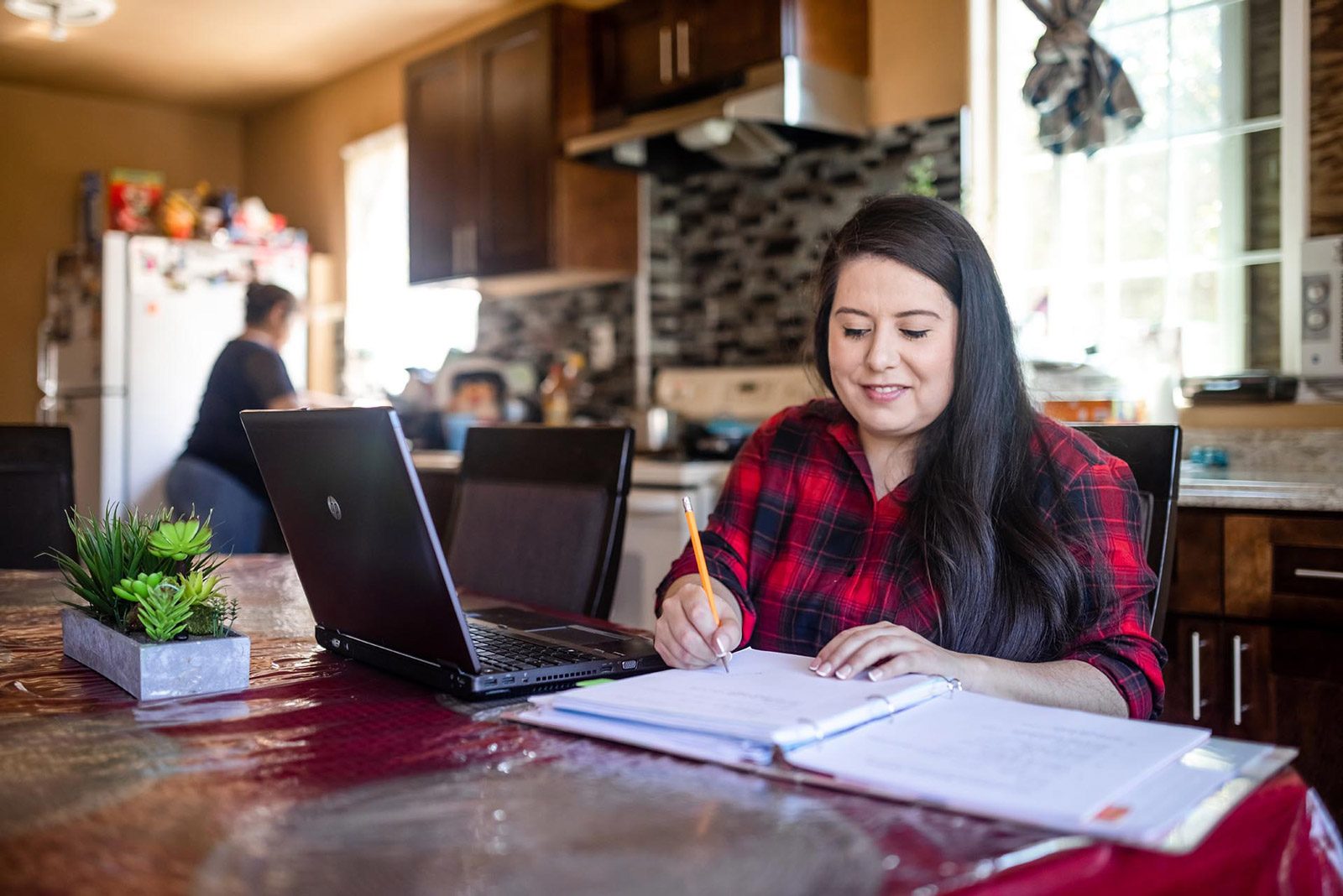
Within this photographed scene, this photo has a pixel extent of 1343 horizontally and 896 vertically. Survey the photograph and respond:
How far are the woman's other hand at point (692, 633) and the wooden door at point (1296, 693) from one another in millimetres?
1233

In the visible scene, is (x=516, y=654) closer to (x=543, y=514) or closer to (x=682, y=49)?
(x=543, y=514)

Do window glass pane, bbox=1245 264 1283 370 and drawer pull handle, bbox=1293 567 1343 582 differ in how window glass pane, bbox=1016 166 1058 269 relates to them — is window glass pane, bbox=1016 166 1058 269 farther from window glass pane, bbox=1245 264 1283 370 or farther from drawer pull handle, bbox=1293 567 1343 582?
drawer pull handle, bbox=1293 567 1343 582

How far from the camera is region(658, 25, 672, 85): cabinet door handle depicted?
143 inches

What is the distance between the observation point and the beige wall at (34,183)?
5.80 meters

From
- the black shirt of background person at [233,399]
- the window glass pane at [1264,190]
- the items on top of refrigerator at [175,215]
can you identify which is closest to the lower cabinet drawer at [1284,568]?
the window glass pane at [1264,190]

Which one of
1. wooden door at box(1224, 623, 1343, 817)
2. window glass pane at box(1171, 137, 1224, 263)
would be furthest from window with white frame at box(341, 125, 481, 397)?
wooden door at box(1224, 623, 1343, 817)

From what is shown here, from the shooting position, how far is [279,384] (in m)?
3.67

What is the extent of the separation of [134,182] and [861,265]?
196 inches

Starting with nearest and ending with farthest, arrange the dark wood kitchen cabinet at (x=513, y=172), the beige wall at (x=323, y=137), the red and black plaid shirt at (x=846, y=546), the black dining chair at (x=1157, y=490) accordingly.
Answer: the red and black plaid shirt at (x=846, y=546), the black dining chair at (x=1157, y=490), the dark wood kitchen cabinet at (x=513, y=172), the beige wall at (x=323, y=137)

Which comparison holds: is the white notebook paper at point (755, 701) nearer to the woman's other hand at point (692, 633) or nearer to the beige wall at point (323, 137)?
the woman's other hand at point (692, 633)

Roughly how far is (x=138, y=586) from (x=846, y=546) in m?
0.78

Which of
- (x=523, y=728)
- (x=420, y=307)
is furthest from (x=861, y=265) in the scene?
(x=420, y=307)

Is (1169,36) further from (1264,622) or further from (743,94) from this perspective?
(1264,622)

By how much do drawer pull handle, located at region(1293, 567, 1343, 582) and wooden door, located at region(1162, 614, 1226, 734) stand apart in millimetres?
165
